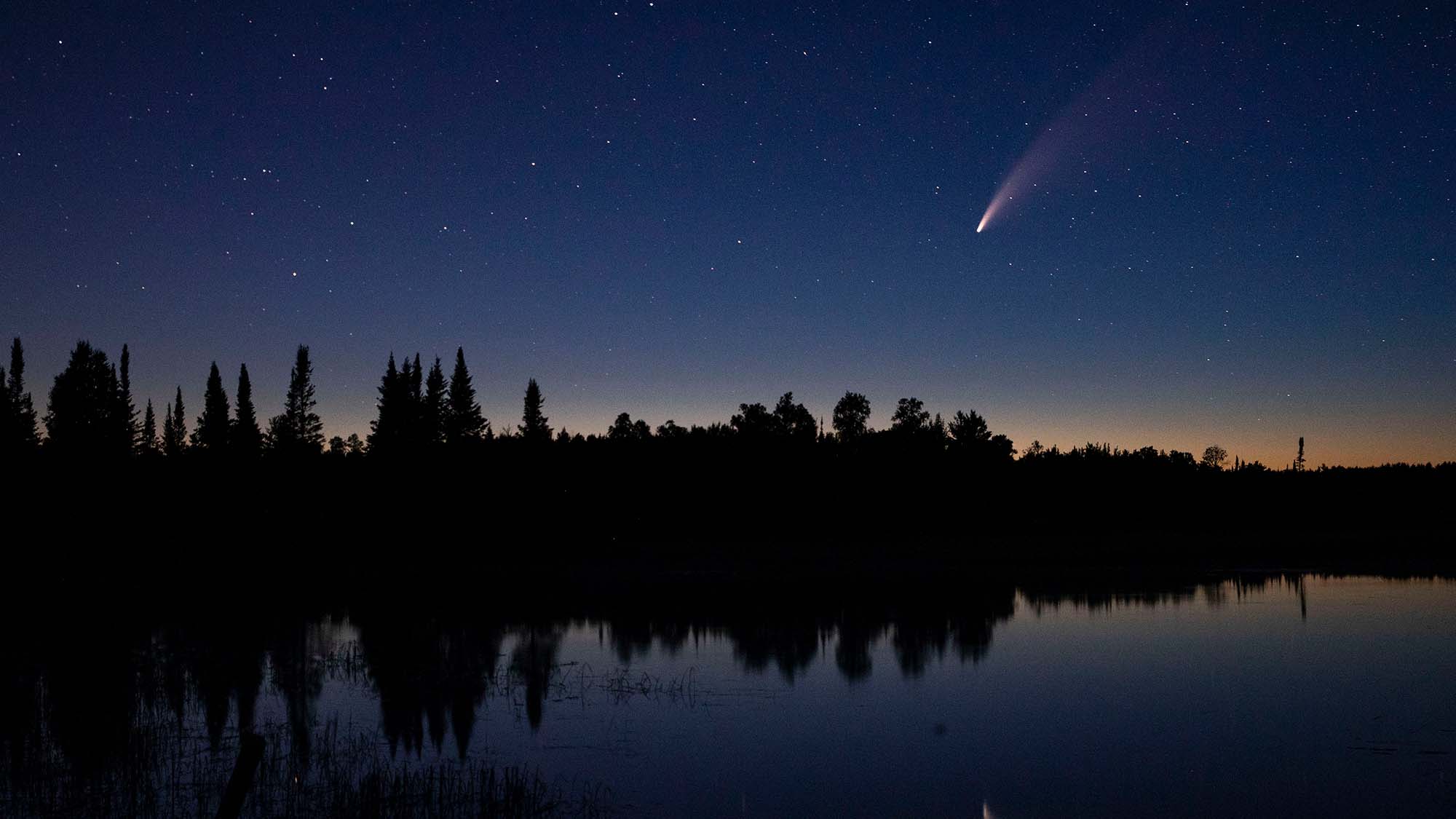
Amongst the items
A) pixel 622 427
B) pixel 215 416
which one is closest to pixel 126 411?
pixel 215 416

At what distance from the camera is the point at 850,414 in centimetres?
14250

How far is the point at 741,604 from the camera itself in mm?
42406

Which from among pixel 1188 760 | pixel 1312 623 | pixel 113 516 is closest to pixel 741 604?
pixel 1312 623

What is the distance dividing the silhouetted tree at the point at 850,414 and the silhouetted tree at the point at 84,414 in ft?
283

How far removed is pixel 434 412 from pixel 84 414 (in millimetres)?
32425

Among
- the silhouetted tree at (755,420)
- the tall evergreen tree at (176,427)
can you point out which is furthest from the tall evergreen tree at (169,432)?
the silhouetted tree at (755,420)

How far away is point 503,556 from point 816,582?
27.2m

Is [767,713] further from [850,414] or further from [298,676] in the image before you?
[850,414]

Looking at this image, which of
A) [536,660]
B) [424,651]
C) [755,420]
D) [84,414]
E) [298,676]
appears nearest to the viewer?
[298,676]

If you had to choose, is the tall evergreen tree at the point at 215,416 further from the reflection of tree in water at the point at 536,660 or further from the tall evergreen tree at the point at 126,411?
the reflection of tree in water at the point at 536,660

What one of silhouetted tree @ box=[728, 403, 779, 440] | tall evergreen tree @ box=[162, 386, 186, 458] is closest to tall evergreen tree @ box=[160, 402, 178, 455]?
tall evergreen tree @ box=[162, 386, 186, 458]

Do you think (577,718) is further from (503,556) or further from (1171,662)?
(503,556)

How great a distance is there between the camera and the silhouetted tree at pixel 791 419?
14188 cm

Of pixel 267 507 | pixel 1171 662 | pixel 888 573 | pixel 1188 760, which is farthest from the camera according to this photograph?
pixel 267 507
